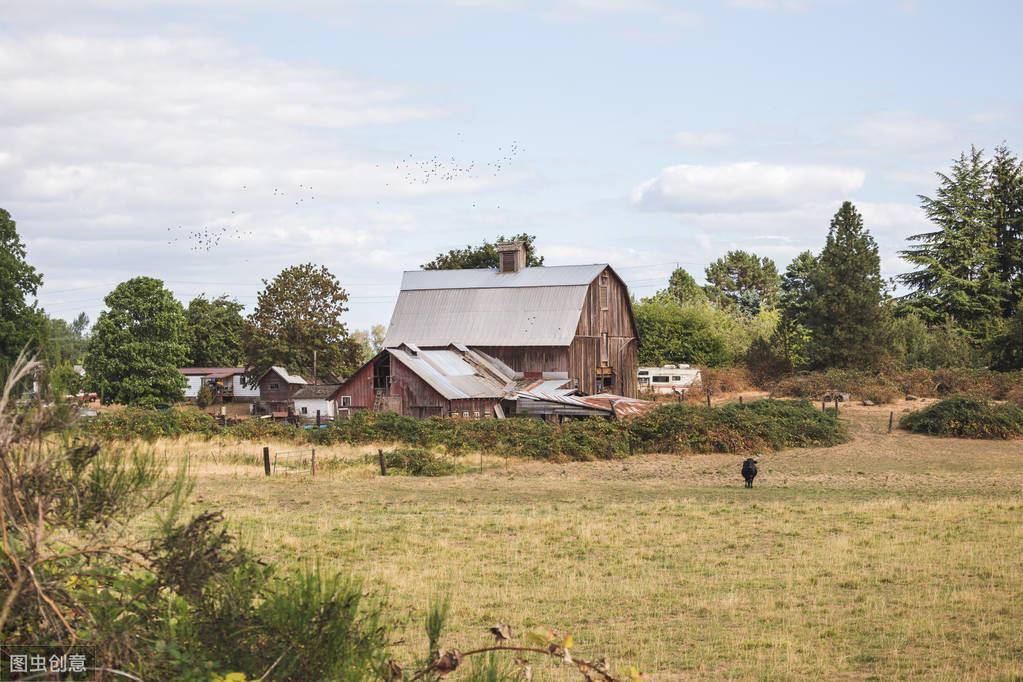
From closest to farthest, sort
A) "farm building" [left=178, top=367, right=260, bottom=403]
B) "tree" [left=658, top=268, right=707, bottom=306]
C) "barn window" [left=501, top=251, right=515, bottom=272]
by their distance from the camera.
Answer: "barn window" [left=501, top=251, right=515, bottom=272] → "farm building" [left=178, top=367, right=260, bottom=403] → "tree" [left=658, top=268, right=707, bottom=306]

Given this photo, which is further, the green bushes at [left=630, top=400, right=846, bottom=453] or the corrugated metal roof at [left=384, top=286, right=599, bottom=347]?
the corrugated metal roof at [left=384, top=286, right=599, bottom=347]

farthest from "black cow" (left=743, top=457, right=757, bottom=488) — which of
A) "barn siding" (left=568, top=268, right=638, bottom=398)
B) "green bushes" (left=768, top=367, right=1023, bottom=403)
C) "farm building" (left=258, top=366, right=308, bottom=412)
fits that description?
"farm building" (left=258, top=366, right=308, bottom=412)

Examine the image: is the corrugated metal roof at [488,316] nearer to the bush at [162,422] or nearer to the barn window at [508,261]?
the barn window at [508,261]

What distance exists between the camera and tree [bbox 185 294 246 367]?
3861 inches

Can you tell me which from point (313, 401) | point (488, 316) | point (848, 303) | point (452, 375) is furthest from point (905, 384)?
point (313, 401)

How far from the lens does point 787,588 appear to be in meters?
16.9

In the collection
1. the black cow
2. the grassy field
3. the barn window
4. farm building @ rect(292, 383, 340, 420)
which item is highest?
the barn window

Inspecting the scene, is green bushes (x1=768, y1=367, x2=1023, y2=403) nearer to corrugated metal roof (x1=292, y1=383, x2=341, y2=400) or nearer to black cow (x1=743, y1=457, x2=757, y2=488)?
black cow (x1=743, y1=457, x2=757, y2=488)

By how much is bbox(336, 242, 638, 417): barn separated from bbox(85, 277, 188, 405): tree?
16102mm

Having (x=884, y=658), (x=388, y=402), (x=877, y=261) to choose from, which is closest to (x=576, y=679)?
(x=884, y=658)

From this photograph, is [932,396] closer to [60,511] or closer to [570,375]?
[570,375]

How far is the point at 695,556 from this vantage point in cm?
1978

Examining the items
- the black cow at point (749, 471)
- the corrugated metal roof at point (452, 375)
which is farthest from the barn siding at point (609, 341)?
the black cow at point (749, 471)

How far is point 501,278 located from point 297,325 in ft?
66.0
